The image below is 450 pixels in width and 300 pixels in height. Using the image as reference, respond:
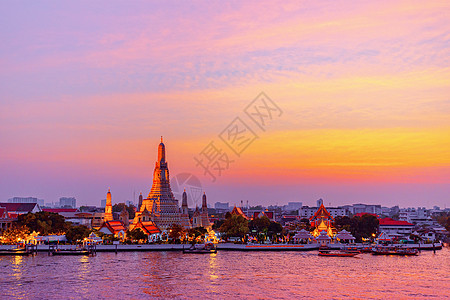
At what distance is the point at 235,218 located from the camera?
329ft

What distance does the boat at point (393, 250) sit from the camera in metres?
82.4

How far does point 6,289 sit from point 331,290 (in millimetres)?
26609

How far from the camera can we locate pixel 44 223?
91.4 metres

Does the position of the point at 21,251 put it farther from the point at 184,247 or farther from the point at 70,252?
the point at 184,247

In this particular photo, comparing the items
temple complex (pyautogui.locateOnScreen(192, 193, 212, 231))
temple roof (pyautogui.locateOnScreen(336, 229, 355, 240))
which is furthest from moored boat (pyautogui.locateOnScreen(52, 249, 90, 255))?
temple roof (pyautogui.locateOnScreen(336, 229, 355, 240))

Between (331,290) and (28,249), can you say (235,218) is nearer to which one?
(28,249)

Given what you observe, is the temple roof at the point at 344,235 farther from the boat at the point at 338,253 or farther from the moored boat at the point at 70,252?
the moored boat at the point at 70,252

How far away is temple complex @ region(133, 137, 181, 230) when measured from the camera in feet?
353

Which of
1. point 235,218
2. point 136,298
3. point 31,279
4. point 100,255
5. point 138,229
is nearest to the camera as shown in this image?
point 136,298

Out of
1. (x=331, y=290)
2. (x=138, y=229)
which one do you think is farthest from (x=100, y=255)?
(x=331, y=290)

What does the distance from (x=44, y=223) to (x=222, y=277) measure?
4631 cm

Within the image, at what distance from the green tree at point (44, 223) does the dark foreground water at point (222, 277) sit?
1432 cm

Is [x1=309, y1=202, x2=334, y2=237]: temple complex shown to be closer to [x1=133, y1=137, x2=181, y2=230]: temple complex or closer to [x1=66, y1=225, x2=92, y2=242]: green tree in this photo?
[x1=133, y1=137, x2=181, y2=230]: temple complex

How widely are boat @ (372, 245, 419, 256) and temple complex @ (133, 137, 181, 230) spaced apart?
A: 39347 mm
